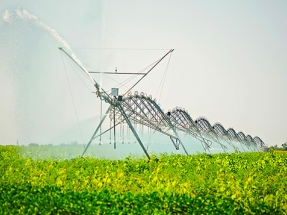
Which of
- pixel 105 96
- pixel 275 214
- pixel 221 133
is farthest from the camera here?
pixel 221 133

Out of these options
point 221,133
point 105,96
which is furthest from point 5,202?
point 221,133

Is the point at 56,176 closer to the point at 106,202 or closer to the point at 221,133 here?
the point at 106,202

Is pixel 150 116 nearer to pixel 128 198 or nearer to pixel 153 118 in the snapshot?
pixel 153 118

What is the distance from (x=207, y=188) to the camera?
A: 12328 millimetres

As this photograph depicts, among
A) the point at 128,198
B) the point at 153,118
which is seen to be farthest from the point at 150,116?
the point at 128,198

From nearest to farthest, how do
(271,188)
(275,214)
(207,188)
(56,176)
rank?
(275,214)
(207,188)
(271,188)
(56,176)

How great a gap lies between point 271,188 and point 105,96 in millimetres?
10104

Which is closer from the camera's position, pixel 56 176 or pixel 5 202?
pixel 5 202

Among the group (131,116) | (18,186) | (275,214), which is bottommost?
(275,214)

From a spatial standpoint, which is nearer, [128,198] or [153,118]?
[128,198]

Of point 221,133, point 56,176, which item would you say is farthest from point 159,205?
point 221,133

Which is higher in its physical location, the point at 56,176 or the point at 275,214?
the point at 56,176

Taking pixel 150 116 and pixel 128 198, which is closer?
pixel 128 198

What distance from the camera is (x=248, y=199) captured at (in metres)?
11.2
